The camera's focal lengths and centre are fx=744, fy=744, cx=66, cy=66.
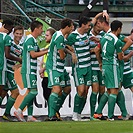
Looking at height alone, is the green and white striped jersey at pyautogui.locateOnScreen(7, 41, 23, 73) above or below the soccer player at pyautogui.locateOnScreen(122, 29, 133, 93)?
above

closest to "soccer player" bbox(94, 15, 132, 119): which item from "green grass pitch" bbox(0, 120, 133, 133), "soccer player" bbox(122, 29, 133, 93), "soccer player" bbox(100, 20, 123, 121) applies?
"soccer player" bbox(100, 20, 123, 121)

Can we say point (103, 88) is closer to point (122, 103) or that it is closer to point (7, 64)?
point (122, 103)

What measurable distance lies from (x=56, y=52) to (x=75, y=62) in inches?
22.3

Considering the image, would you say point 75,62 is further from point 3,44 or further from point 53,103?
point 3,44

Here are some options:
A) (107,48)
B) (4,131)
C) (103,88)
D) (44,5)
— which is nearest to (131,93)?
(103,88)

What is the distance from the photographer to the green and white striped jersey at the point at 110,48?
15.0 m

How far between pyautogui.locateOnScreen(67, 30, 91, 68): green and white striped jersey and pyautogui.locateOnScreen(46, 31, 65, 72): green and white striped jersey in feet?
1.61

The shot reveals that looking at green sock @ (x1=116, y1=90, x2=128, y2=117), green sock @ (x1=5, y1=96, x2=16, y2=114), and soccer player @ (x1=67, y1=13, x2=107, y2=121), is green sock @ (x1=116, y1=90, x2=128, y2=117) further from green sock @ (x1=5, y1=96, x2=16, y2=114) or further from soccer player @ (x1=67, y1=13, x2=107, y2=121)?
green sock @ (x1=5, y1=96, x2=16, y2=114)

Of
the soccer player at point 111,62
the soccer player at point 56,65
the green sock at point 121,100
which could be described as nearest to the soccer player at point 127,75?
the green sock at point 121,100

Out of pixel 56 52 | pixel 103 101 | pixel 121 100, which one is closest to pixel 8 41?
pixel 56 52

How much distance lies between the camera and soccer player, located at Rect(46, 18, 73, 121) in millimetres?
14914

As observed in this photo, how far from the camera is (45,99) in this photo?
17.2m

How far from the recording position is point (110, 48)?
49.4 ft

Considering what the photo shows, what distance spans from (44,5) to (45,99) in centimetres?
1114
